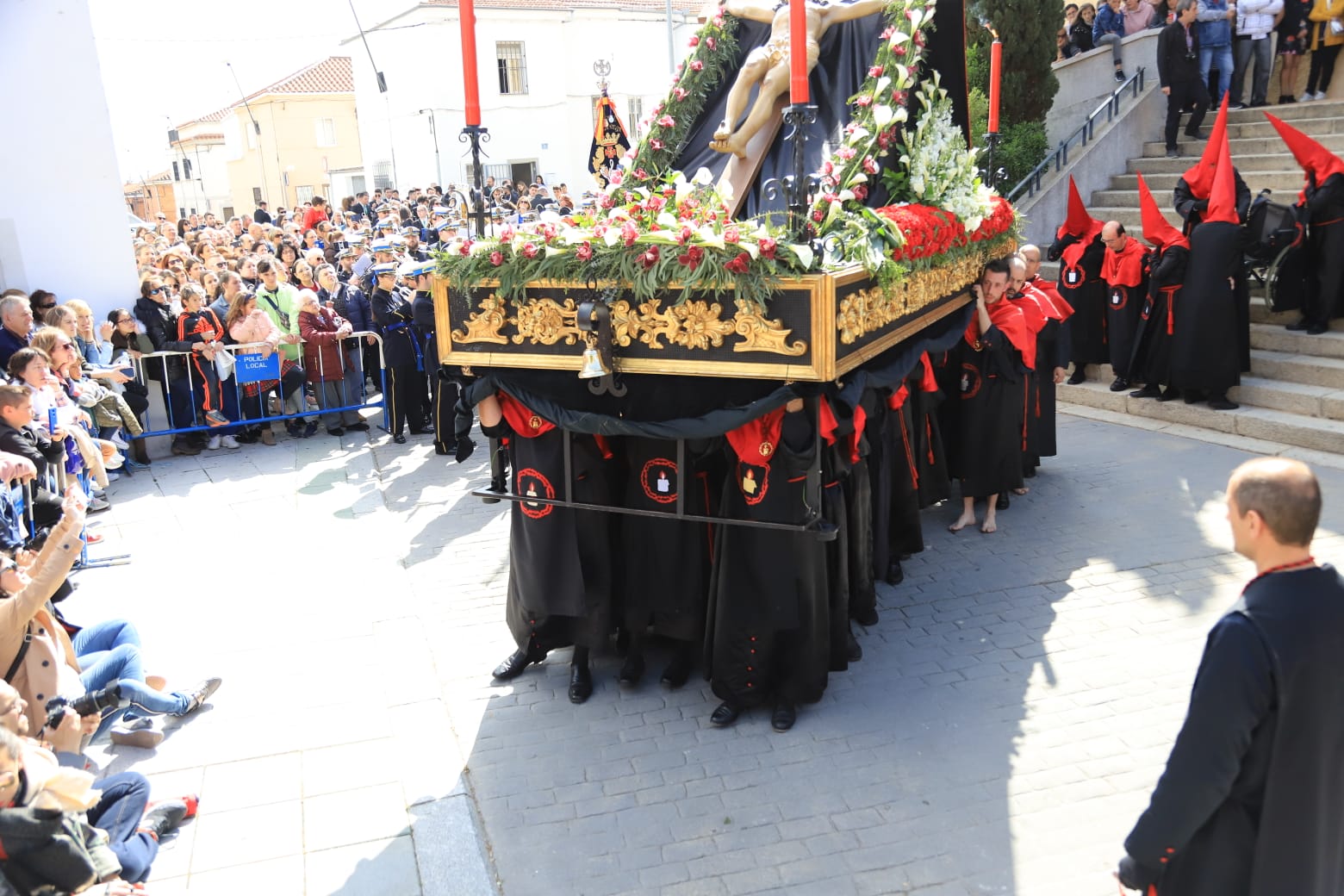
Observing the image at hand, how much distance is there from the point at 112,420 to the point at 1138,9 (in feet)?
46.9

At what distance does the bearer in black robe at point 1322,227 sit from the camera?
340 inches

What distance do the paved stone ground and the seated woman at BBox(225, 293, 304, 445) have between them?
2.89 m

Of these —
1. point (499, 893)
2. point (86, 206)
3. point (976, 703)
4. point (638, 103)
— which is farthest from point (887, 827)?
point (638, 103)

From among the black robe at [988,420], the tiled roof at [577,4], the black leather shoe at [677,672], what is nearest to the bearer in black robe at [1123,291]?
the black robe at [988,420]

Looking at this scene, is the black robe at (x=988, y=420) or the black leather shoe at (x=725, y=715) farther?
the black robe at (x=988, y=420)

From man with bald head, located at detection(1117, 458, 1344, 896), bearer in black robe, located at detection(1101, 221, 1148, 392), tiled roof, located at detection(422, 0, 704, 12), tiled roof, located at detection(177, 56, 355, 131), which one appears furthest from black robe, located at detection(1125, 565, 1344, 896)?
tiled roof, located at detection(177, 56, 355, 131)

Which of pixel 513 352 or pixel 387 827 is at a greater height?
pixel 513 352

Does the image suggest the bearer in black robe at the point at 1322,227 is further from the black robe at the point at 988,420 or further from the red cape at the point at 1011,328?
the black robe at the point at 988,420

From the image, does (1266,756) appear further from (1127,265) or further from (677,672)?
(1127,265)

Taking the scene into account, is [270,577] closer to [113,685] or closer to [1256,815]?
[113,685]

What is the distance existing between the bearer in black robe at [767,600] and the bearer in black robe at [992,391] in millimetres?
2564

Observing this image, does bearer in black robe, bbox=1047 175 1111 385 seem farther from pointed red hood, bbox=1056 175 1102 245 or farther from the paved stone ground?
the paved stone ground

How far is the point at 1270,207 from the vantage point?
9180mm

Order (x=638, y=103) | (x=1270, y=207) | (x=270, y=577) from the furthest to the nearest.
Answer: (x=638, y=103), (x=1270, y=207), (x=270, y=577)
